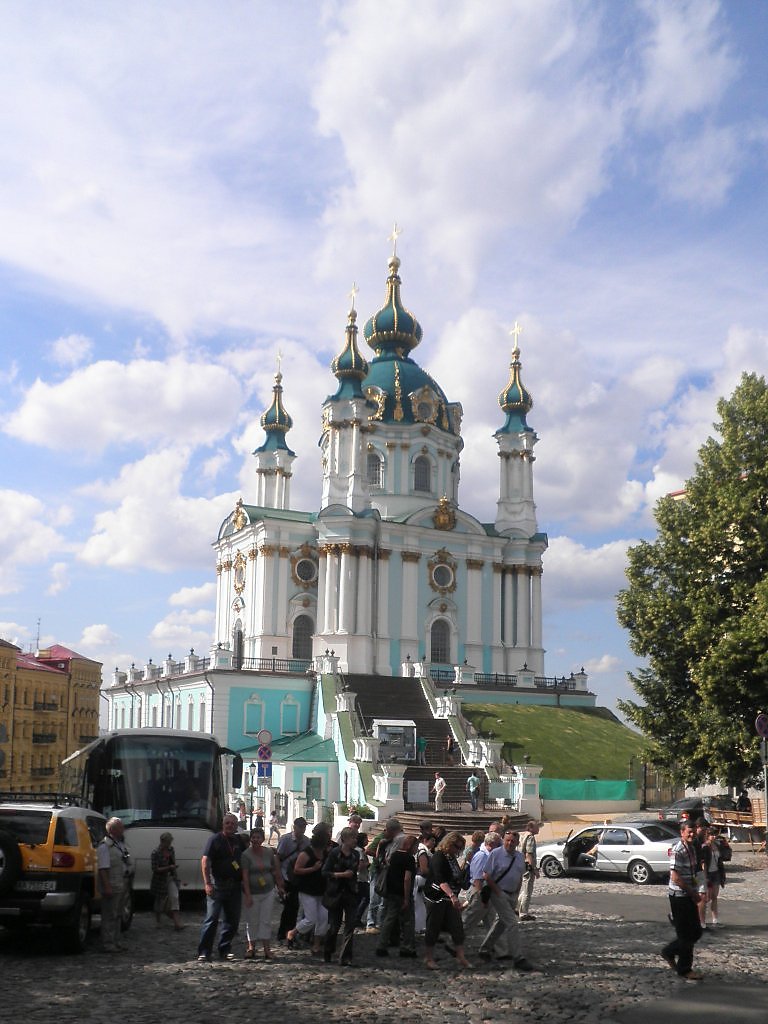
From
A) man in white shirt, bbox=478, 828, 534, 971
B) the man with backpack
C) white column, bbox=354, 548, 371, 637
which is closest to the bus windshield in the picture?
the man with backpack

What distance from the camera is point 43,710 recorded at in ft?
245

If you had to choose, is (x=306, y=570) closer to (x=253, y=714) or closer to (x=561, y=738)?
(x=253, y=714)

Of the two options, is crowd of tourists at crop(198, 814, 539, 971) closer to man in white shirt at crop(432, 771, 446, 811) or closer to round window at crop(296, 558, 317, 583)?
man in white shirt at crop(432, 771, 446, 811)

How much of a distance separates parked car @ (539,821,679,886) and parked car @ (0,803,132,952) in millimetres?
12718

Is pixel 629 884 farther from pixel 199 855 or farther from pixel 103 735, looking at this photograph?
pixel 103 735

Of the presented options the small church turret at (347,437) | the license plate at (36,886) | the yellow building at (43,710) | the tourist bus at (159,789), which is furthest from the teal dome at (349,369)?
the license plate at (36,886)

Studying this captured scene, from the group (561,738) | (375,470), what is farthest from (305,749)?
(375,470)

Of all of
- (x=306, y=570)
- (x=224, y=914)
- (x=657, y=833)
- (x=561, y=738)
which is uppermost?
(x=306, y=570)

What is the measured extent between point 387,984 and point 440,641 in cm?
4749

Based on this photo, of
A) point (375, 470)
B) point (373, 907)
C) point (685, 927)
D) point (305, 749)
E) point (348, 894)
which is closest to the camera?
point (685, 927)

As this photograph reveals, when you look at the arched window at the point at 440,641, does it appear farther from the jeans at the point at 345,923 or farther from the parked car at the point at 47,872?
the jeans at the point at 345,923

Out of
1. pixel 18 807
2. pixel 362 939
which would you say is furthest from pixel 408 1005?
pixel 18 807

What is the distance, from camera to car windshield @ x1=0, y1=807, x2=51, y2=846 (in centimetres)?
1355

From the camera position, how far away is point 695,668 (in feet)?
87.9
